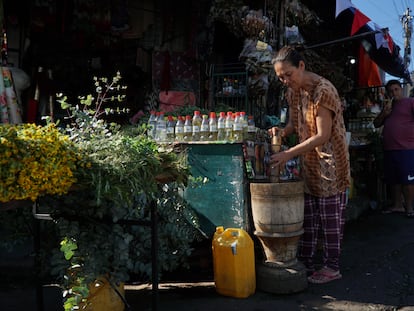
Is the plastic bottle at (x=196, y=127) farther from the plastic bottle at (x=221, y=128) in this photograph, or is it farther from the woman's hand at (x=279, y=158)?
the woman's hand at (x=279, y=158)

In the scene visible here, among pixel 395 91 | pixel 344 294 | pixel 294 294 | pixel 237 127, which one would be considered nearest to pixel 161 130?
pixel 237 127

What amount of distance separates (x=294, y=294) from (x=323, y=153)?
4.02 ft

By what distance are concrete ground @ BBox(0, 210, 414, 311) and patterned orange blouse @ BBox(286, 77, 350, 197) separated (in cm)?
87

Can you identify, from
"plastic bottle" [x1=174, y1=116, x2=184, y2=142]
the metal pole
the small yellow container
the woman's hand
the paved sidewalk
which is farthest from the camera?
"plastic bottle" [x1=174, y1=116, x2=184, y2=142]

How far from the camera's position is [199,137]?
13.7 feet

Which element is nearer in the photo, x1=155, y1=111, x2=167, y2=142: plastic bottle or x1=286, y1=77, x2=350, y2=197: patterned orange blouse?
x1=286, y1=77, x2=350, y2=197: patterned orange blouse

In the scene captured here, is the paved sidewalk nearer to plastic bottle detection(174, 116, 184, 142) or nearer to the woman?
the woman

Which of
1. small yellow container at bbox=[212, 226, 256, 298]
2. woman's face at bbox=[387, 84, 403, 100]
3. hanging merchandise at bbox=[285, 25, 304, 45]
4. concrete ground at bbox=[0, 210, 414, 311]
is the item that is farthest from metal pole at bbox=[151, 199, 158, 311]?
woman's face at bbox=[387, 84, 403, 100]

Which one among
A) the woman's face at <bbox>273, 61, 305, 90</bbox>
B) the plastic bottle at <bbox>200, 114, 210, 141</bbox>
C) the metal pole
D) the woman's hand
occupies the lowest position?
the metal pole

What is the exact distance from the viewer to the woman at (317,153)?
364 centimetres

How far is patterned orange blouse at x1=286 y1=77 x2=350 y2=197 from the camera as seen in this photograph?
3.71 metres

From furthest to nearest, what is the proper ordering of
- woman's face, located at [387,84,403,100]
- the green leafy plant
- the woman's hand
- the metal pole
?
woman's face, located at [387,84,403,100] → the woman's hand → the metal pole → the green leafy plant

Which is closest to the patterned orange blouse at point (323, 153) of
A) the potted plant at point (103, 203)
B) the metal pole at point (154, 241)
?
the potted plant at point (103, 203)

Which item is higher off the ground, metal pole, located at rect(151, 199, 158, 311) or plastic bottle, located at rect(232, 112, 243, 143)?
plastic bottle, located at rect(232, 112, 243, 143)
